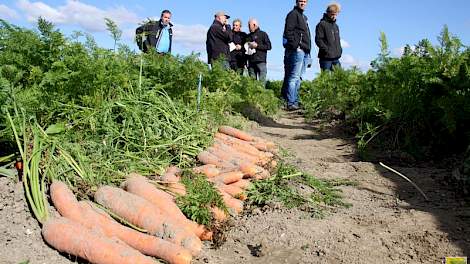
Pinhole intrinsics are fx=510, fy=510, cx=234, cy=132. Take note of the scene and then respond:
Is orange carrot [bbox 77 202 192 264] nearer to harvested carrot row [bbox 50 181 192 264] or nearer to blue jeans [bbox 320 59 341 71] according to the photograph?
harvested carrot row [bbox 50 181 192 264]

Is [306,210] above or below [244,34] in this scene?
below

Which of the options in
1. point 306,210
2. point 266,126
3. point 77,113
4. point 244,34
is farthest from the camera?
point 244,34

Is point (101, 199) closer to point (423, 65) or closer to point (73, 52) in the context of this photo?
point (73, 52)

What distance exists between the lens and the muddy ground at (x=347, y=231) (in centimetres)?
251

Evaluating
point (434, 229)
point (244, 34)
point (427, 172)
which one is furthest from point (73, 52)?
point (244, 34)

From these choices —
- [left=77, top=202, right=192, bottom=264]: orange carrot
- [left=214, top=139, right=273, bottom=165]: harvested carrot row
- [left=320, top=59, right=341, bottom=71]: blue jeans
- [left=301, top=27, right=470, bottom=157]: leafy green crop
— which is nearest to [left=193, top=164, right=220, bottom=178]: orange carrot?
[left=214, top=139, right=273, bottom=165]: harvested carrot row

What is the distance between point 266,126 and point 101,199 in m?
4.04

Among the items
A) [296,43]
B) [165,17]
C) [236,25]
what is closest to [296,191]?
[165,17]

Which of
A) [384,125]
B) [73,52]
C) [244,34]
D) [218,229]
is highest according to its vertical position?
[244,34]

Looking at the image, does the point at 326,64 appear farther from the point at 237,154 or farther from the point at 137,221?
the point at 137,221

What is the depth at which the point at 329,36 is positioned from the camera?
8.54 m

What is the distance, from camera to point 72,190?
2.93 meters

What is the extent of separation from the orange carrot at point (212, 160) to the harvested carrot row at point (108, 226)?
3.69ft

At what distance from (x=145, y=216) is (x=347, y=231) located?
114cm
